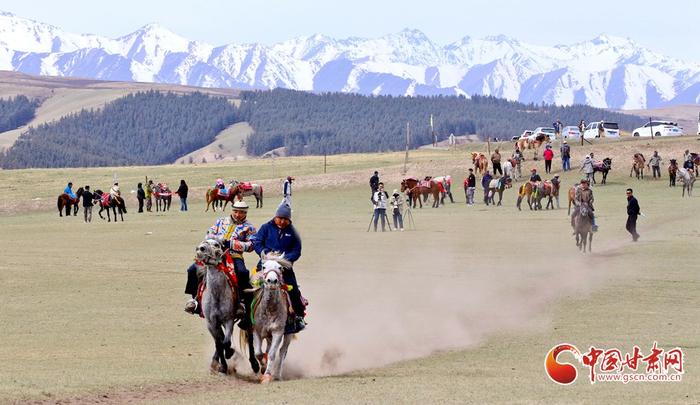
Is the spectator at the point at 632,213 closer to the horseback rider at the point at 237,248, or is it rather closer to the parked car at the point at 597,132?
the horseback rider at the point at 237,248

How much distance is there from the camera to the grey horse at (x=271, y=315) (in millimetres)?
16328

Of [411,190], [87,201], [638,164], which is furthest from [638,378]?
[638,164]

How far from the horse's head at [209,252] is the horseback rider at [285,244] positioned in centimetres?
78

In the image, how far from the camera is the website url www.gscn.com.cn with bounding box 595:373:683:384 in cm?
1569

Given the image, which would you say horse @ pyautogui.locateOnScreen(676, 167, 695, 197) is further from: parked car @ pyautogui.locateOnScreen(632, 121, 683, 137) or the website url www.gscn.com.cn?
the website url www.gscn.com.cn

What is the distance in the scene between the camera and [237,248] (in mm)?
17062

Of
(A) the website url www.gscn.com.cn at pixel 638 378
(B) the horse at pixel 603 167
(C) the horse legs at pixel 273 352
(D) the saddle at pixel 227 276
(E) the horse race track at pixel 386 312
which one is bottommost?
(E) the horse race track at pixel 386 312

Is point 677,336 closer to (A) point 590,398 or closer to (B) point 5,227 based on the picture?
(A) point 590,398

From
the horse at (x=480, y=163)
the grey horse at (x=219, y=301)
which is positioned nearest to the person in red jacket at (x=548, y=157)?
the horse at (x=480, y=163)

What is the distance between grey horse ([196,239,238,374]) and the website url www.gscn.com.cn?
4986mm

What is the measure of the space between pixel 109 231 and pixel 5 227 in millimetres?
9088

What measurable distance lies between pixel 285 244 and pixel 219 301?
1228 mm

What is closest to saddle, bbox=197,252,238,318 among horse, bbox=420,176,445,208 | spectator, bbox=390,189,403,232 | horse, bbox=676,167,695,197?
spectator, bbox=390,189,403,232

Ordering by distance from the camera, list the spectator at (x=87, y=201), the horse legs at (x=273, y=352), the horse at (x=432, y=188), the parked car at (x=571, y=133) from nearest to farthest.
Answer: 1. the horse legs at (x=273, y=352)
2. the spectator at (x=87, y=201)
3. the horse at (x=432, y=188)
4. the parked car at (x=571, y=133)
